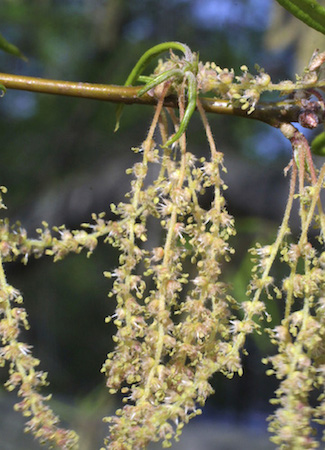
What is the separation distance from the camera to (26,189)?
2.72 m

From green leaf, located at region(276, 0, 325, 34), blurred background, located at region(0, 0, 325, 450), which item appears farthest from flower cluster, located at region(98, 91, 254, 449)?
blurred background, located at region(0, 0, 325, 450)

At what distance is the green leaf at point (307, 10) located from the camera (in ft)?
1.86

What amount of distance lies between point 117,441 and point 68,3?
2.86 meters

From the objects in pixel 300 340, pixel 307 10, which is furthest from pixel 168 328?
pixel 307 10

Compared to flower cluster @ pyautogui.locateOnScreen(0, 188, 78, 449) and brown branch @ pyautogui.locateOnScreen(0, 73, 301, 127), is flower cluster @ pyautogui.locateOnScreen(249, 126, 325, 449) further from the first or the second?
flower cluster @ pyautogui.locateOnScreen(0, 188, 78, 449)

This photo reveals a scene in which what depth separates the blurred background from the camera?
154 centimetres

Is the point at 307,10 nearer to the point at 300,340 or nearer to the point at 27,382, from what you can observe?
the point at 300,340

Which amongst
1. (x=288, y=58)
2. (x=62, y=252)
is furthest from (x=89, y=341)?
(x=62, y=252)

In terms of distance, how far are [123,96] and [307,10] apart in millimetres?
215

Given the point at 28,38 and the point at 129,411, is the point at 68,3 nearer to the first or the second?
the point at 28,38

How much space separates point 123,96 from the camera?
59cm

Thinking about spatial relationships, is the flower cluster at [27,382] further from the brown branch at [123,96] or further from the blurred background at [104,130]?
the blurred background at [104,130]

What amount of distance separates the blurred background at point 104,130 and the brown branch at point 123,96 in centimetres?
78

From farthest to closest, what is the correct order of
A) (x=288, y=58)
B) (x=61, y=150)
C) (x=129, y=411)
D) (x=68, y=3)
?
(x=68, y=3) < (x=61, y=150) < (x=288, y=58) < (x=129, y=411)
